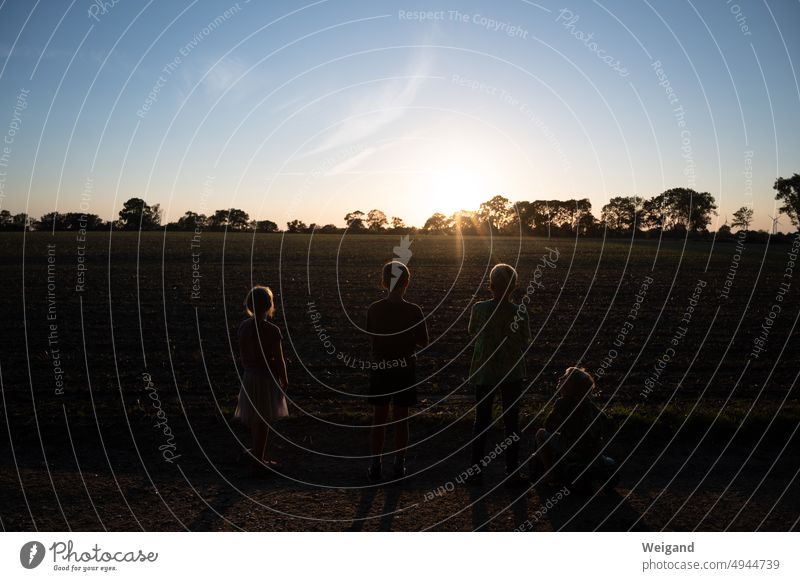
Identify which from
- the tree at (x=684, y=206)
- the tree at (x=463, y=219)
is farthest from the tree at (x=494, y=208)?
the tree at (x=684, y=206)

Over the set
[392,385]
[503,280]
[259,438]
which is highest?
[503,280]

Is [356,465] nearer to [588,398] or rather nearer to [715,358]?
[588,398]

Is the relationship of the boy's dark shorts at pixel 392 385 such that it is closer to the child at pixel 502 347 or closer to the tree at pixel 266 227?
the child at pixel 502 347

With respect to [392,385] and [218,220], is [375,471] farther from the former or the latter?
[218,220]

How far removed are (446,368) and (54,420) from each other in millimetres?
7691

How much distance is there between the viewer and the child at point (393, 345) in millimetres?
6891

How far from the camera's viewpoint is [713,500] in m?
6.66

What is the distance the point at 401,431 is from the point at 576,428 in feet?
6.50

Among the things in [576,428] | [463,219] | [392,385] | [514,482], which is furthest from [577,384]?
[463,219]

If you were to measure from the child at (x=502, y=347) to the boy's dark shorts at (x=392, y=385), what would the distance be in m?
0.72

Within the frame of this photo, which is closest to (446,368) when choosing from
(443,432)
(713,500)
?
(443,432)

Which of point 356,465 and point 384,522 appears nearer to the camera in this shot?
point 384,522

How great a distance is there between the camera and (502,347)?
6938mm

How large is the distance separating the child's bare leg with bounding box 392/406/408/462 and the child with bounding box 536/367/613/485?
5.15ft
